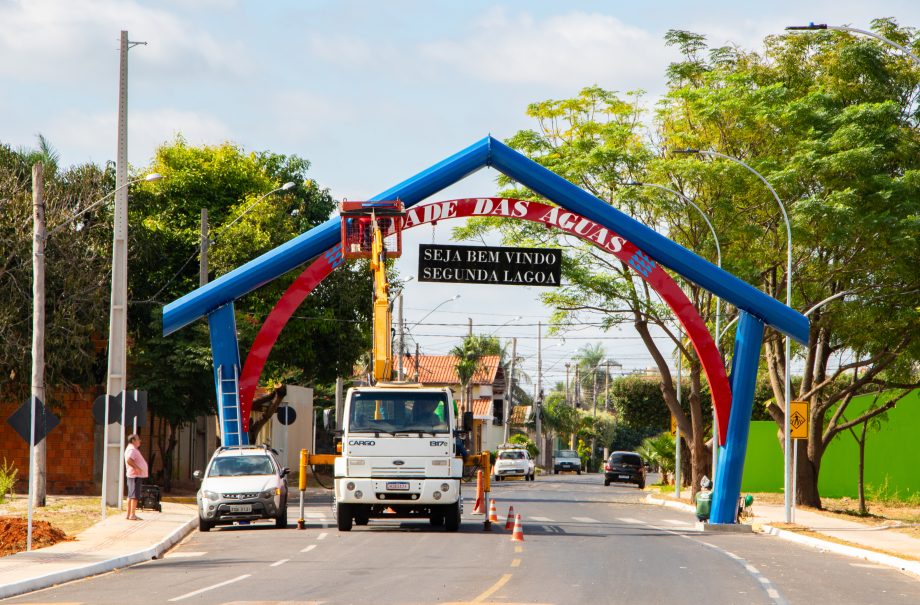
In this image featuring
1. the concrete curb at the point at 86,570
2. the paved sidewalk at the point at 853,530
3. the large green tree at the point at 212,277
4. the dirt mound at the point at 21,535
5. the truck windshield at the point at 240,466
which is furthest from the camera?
the large green tree at the point at 212,277

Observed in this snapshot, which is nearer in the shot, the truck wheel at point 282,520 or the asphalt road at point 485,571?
the asphalt road at point 485,571

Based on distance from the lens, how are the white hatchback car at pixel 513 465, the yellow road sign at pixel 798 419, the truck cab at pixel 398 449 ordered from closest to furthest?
the truck cab at pixel 398 449 < the yellow road sign at pixel 798 419 < the white hatchback car at pixel 513 465

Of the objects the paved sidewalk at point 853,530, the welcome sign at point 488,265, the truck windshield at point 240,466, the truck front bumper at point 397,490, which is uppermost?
the welcome sign at point 488,265

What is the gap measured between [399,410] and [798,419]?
11258mm

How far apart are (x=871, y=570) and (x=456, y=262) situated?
13.0m

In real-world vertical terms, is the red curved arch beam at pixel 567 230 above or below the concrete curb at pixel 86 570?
above

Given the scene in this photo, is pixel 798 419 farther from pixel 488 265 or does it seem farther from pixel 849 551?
pixel 488 265

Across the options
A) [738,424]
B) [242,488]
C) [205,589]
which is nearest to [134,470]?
[242,488]

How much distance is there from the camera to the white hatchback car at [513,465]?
226 ft

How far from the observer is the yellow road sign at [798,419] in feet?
99.6

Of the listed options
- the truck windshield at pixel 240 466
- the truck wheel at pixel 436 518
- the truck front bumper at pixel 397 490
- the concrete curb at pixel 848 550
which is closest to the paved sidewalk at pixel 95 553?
the truck windshield at pixel 240 466

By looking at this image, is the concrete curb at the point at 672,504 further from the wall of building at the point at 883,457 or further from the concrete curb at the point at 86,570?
the concrete curb at the point at 86,570

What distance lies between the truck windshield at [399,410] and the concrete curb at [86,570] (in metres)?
4.22

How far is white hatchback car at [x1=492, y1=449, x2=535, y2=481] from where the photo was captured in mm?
68875
